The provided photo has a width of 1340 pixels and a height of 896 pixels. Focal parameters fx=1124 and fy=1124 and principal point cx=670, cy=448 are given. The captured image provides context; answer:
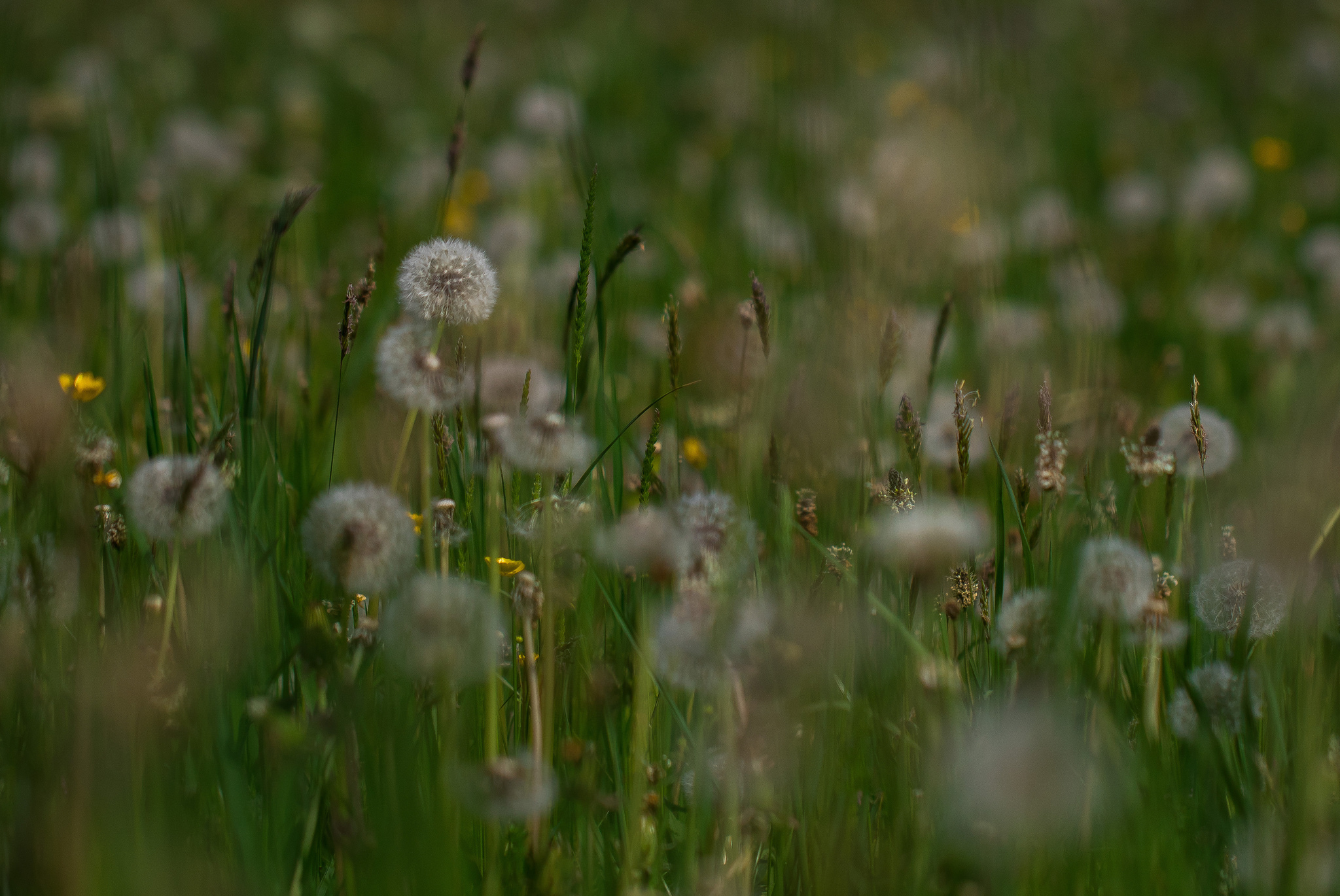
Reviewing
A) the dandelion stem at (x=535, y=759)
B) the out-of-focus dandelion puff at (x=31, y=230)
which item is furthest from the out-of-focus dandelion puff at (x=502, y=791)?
the out-of-focus dandelion puff at (x=31, y=230)

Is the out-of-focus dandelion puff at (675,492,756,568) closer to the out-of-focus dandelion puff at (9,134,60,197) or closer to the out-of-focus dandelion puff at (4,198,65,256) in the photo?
the out-of-focus dandelion puff at (4,198,65,256)

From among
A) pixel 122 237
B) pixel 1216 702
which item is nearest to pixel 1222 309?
pixel 1216 702

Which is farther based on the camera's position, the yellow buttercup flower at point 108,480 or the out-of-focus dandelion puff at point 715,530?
the yellow buttercup flower at point 108,480

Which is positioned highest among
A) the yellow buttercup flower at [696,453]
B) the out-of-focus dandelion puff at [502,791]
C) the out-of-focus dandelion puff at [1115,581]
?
the yellow buttercup flower at [696,453]

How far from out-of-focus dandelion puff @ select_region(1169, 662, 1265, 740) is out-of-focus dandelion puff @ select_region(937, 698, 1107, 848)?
237 mm

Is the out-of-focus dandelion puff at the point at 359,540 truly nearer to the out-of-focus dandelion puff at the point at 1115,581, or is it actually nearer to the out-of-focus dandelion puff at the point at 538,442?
the out-of-focus dandelion puff at the point at 538,442

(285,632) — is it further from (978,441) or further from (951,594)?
(978,441)

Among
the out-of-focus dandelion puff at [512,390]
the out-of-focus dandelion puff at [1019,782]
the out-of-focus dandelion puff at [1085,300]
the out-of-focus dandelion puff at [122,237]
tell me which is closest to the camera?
the out-of-focus dandelion puff at [1019,782]

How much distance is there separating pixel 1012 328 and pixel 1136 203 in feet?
5.35

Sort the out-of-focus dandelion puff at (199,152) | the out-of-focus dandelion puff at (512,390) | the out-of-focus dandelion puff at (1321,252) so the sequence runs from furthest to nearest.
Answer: the out-of-focus dandelion puff at (199,152) → the out-of-focus dandelion puff at (1321,252) → the out-of-focus dandelion puff at (512,390)

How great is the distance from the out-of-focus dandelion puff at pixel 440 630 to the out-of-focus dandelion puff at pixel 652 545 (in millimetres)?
173

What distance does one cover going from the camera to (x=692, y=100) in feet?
17.8

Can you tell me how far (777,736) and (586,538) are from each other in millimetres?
364

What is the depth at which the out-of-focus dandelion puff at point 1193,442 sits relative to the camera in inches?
71.9
